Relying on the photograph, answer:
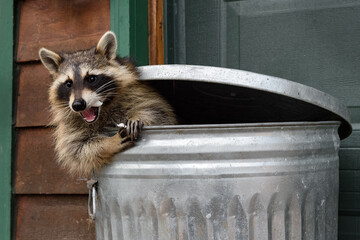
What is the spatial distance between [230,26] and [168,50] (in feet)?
1.16

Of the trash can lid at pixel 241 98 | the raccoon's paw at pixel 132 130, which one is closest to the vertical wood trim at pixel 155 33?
the trash can lid at pixel 241 98

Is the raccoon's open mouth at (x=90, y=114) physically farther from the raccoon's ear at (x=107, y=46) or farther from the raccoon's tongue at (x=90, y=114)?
the raccoon's ear at (x=107, y=46)

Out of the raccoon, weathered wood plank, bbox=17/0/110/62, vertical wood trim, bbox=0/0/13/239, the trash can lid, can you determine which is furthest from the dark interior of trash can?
vertical wood trim, bbox=0/0/13/239

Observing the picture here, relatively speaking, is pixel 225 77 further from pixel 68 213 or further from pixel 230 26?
pixel 68 213

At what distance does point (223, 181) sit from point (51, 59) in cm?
101

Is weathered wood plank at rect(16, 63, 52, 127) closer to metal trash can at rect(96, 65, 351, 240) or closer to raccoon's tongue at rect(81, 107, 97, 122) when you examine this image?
raccoon's tongue at rect(81, 107, 97, 122)

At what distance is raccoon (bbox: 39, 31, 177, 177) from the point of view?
1626 mm

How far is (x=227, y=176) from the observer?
1.33 m

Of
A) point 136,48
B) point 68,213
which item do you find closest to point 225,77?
point 136,48

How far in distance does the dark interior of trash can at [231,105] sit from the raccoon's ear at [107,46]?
214 mm

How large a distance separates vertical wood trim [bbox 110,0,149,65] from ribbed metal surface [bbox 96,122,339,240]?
87 centimetres

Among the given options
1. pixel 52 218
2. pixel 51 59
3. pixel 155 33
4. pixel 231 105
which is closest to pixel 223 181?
pixel 231 105

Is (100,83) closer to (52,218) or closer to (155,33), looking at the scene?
(155,33)

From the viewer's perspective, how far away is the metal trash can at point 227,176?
4.35 ft
